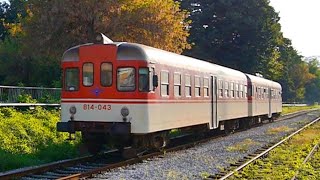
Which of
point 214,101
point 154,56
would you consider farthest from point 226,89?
point 154,56

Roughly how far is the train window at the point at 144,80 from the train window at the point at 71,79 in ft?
6.19

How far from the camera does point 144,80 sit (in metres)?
13.8

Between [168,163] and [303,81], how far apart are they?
3570 inches

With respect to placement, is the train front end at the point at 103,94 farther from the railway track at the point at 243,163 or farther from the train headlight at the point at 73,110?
the railway track at the point at 243,163

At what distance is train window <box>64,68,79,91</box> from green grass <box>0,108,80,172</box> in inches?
82.4

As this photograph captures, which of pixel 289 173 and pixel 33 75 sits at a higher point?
pixel 33 75

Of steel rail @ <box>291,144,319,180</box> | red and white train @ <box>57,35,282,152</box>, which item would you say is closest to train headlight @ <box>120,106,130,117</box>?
red and white train @ <box>57,35,282,152</box>

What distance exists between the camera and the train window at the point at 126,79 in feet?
45.4

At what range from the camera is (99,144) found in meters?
15.2

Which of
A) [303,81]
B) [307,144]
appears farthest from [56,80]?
[303,81]

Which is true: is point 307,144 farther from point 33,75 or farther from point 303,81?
point 303,81

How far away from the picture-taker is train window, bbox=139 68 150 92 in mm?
13742

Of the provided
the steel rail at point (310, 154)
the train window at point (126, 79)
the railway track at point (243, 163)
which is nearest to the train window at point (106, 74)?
the train window at point (126, 79)

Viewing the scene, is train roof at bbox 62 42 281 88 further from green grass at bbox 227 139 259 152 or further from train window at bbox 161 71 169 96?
green grass at bbox 227 139 259 152
